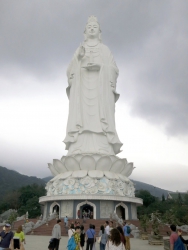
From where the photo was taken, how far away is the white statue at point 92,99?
21.6 metres

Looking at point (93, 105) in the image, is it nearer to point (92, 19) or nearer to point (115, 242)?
point (92, 19)

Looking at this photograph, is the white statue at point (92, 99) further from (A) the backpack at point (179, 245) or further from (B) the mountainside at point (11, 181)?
(B) the mountainside at point (11, 181)

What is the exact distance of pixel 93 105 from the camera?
22.6 meters

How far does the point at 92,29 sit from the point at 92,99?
6728 mm

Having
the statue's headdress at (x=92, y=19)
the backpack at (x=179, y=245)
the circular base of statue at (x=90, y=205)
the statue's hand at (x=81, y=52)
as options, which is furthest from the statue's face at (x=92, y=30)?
the backpack at (x=179, y=245)

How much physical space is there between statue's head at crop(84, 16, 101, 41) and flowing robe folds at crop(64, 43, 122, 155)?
114cm

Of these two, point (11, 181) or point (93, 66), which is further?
point (11, 181)

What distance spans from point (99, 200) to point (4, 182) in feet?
183

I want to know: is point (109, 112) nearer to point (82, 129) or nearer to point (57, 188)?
point (82, 129)

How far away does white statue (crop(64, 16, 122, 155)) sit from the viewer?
21.6 m

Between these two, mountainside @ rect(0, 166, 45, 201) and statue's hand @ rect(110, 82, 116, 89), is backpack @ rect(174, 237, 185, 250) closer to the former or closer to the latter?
statue's hand @ rect(110, 82, 116, 89)

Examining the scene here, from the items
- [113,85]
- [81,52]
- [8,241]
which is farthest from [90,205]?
[8,241]

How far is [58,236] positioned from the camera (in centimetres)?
693

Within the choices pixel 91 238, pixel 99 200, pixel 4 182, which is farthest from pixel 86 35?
pixel 4 182
